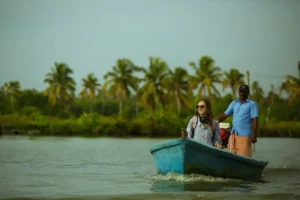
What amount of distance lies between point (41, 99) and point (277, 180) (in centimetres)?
6960

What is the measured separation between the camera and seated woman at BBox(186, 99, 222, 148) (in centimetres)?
1106

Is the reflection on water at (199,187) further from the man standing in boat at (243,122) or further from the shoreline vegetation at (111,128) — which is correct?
the shoreline vegetation at (111,128)

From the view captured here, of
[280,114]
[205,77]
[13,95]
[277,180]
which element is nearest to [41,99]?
[13,95]

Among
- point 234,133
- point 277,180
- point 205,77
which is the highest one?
point 205,77

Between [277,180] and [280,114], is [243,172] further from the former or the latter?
[280,114]

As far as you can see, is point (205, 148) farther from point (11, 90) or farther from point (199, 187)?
point (11, 90)

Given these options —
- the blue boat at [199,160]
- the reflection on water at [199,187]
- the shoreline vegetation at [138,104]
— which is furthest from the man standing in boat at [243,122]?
the shoreline vegetation at [138,104]

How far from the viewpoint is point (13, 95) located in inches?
3253

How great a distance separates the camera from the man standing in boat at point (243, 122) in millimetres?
12250

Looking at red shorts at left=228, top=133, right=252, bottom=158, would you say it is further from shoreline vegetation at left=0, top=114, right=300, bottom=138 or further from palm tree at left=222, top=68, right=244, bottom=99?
palm tree at left=222, top=68, right=244, bottom=99

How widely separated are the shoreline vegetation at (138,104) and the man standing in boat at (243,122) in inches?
1640

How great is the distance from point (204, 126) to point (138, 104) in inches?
2323

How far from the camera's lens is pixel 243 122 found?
40.8 feet

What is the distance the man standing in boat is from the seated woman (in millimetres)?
590
